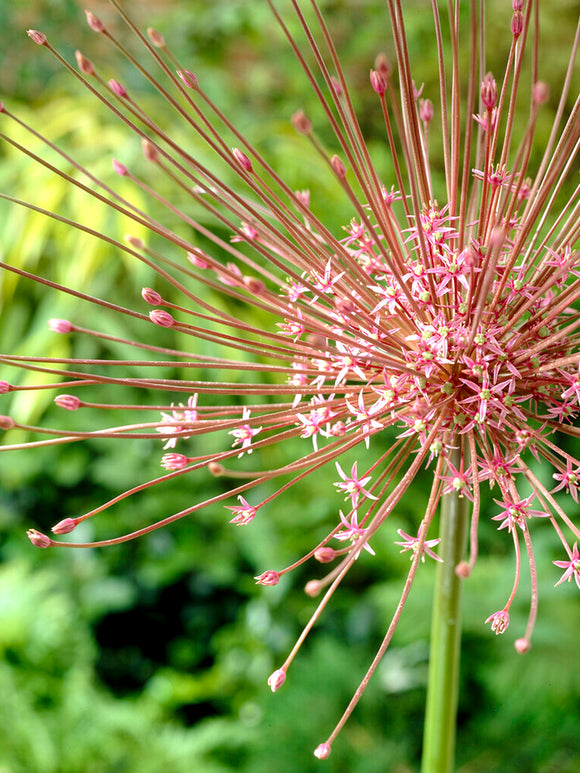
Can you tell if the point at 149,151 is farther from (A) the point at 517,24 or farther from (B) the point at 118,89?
(A) the point at 517,24

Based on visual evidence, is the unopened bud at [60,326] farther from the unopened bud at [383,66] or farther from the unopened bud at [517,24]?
the unopened bud at [517,24]

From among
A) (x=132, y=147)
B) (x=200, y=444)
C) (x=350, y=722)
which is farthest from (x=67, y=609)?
(x=132, y=147)

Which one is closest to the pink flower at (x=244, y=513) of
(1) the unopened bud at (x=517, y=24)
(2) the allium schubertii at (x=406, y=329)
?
(2) the allium schubertii at (x=406, y=329)

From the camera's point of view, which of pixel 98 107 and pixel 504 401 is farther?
pixel 98 107

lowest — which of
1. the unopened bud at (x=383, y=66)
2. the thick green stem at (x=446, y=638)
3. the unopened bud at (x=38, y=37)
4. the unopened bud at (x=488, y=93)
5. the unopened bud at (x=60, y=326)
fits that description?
the thick green stem at (x=446, y=638)

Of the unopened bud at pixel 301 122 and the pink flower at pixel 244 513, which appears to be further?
the pink flower at pixel 244 513

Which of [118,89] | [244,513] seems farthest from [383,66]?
[244,513]

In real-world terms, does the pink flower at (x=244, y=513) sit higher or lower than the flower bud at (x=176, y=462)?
lower

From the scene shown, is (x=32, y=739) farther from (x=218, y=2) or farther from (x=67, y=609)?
(x=218, y=2)

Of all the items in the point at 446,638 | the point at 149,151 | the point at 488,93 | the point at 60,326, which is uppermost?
the point at 488,93
